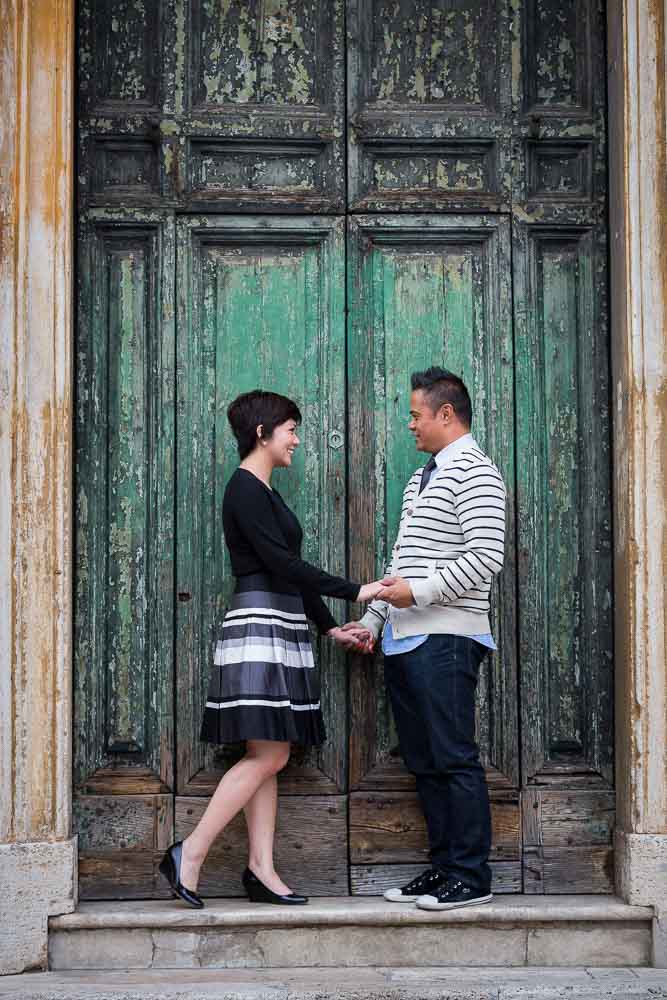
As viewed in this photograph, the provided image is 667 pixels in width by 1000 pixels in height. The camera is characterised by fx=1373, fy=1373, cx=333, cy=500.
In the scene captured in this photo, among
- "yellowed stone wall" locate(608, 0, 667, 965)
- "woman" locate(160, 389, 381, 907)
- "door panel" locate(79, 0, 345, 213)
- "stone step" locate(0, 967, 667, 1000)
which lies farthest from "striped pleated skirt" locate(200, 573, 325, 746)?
"door panel" locate(79, 0, 345, 213)

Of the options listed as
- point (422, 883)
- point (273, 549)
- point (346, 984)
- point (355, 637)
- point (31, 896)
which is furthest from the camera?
point (355, 637)

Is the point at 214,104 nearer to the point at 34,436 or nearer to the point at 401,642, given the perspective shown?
the point at 34,436

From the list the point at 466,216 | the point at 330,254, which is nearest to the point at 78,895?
the point at 330,254

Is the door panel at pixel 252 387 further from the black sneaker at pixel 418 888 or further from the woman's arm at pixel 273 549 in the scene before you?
the black sneaker at pixel 418 888

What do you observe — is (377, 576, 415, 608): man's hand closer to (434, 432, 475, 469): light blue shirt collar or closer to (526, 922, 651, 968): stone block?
(434, 432, 475, 469): light blue shirt collar

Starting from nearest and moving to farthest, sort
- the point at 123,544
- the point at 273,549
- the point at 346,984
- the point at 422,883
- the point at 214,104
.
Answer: the point at 346,984 < the point at 273,549 < the point at 422,883 < the point at 123,544 < the point at 214,104

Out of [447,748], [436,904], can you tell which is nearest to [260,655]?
[447,748]

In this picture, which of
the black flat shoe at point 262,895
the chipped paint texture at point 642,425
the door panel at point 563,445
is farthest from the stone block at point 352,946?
the chipped paint texture at point 642,425

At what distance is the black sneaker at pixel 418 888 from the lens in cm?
511

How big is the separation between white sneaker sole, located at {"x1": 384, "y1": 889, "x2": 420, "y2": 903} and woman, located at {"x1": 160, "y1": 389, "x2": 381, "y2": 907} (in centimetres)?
32

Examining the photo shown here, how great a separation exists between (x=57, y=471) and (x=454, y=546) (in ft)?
4.89

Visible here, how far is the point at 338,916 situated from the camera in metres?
4.96

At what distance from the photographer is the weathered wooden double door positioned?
5340 mm

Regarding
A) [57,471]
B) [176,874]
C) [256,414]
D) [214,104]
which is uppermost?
[214,104]
